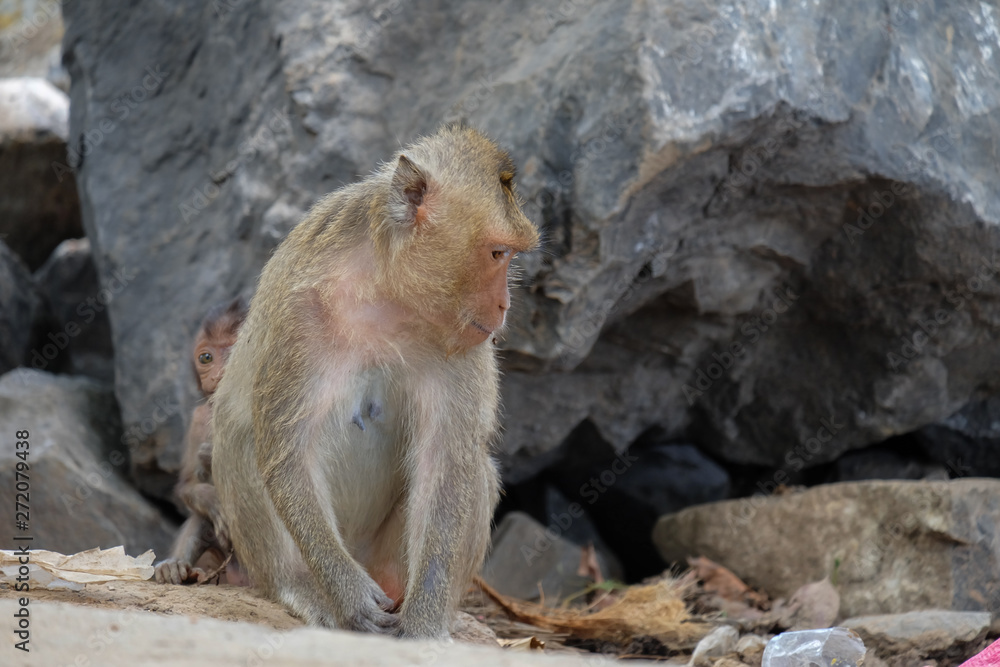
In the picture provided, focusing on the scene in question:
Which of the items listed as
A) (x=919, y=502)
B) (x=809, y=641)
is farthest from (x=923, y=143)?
(x=809, y=641)

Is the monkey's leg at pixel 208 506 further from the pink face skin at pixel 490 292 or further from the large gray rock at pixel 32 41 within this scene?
the large gray rock at pixel 32 41

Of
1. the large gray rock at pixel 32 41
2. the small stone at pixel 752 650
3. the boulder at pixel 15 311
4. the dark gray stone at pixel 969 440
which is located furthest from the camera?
the large gray rock at pixel 32 41

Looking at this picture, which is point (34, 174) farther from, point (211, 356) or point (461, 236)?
point (461, 236)

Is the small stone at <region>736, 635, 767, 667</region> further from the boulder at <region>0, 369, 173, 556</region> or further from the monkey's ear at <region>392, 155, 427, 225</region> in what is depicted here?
the boulder at <region>0, 369, 173, 556</region>

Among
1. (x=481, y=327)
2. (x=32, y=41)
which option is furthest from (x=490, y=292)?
(x=32, y=41)

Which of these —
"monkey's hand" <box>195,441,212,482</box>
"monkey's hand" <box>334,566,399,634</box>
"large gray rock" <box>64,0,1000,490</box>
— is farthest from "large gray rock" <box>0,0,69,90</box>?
"monkey's hand" <box>334,566,399,634</box>

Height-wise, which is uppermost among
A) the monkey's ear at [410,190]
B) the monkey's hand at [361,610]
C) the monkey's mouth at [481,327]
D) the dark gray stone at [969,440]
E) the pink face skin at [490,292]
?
the monkey's ear at [410,190]

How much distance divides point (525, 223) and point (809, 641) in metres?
1.80

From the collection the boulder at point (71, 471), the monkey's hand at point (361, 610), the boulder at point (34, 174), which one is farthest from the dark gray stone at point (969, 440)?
the boulder at point (34, 174)

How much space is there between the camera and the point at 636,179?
4.37 meters

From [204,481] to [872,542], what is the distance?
3300 mm

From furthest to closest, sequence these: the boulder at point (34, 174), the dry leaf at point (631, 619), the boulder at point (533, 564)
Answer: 1. the boulder at point (34, 174)
2. the boulder at point (533, 564)
3. the dry leaf at point (631, 619)

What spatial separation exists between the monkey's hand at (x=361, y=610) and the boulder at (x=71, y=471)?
2.43m

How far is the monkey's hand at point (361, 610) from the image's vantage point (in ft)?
11.2
